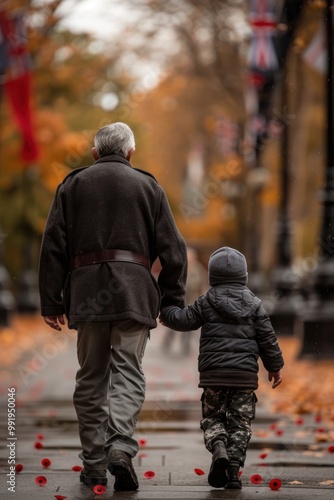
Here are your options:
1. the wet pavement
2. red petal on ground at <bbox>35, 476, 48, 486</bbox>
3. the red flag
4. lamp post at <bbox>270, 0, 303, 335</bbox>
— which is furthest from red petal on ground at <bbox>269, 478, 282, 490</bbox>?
lamp post at <bbox>270, 0, 303, 335</bbox>

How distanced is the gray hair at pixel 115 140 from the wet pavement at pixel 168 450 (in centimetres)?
184

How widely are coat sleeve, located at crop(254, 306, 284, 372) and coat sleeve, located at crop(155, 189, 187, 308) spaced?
1.54 ft

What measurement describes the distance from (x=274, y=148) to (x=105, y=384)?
32.6 metres

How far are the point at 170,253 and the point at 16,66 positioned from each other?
15601mm

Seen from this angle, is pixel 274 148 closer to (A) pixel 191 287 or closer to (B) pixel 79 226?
(A) pixel 191 287

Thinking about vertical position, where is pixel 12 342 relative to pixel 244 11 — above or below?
below

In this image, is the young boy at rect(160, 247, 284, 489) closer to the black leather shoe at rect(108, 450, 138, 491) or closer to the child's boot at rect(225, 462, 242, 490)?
the child's boot at rect(225, 462, 242, 490)

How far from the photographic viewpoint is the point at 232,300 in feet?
21.9

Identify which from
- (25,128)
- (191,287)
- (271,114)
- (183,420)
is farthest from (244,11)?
(183,420)

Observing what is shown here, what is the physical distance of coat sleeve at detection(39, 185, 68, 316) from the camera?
6699 millimetres

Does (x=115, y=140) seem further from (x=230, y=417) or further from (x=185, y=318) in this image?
(x=230, y=417)

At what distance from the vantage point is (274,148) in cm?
3884

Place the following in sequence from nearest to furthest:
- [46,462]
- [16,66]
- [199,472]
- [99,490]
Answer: [99,490], [199,472], [46,462], [16,66]

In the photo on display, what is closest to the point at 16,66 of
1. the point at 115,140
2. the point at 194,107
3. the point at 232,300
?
the point at 115,140
